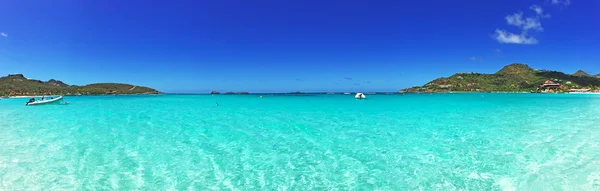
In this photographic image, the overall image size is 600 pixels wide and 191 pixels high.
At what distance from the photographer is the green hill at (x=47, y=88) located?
371 ft

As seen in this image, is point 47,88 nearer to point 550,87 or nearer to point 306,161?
point 306,161

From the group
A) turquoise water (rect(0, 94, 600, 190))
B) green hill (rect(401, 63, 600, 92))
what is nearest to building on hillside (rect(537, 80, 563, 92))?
green hill (rect(401, 63, 600, 92))

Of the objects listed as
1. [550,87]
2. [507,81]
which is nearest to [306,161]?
[550,87]

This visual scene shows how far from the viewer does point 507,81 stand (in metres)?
161

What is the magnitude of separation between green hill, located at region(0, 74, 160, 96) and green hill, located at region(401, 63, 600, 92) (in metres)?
187

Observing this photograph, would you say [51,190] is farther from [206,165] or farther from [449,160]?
[449,160]

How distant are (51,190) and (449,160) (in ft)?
34.2

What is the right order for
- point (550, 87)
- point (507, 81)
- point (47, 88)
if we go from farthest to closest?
point (507, 81) → point (47, 88) → point (550, 87)

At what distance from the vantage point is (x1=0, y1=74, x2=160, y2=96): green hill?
371 ft

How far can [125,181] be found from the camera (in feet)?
22.8

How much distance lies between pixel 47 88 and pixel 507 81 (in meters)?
234

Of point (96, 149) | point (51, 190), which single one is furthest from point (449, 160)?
point (96, 149)

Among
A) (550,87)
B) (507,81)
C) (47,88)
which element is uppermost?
(507,81)

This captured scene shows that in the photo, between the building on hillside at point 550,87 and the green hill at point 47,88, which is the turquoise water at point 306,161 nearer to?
the green hill at point 47,88
